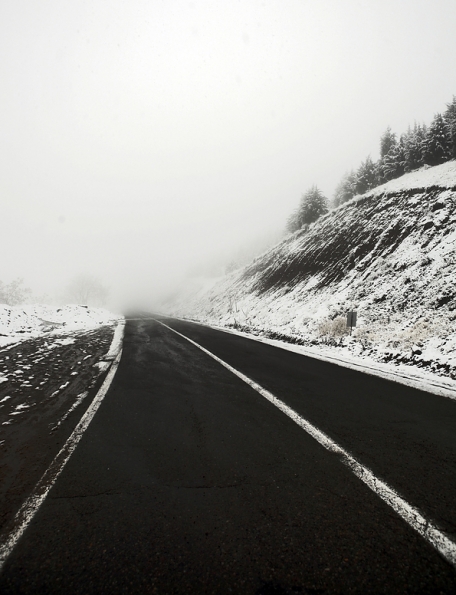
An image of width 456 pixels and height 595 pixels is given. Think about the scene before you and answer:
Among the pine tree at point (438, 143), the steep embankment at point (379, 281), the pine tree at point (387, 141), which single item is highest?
the pine tree at point (387, 141)

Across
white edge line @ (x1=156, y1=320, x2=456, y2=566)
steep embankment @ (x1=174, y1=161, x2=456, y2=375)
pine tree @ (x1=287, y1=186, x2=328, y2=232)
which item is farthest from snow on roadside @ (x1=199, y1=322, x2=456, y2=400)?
pine tree @ (x1=287, y1=186, x2=328, y2=232)

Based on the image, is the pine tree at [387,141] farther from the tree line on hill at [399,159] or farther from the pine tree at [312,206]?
the pine tree at [312,206]

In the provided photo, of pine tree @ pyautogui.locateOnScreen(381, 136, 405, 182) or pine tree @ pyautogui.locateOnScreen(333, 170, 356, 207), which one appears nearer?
pine tree @ pyautogui.locateOnScreen(381, 136, 405, 182)

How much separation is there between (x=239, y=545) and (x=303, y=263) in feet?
86.1

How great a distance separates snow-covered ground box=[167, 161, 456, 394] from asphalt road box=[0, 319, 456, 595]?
4.51 meters

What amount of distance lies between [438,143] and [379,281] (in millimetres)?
23992

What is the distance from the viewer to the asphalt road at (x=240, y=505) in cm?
175

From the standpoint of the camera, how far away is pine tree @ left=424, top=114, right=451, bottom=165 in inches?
1130

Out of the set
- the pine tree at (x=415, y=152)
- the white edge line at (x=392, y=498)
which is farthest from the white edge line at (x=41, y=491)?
the pine tree at (x=415, y=152)

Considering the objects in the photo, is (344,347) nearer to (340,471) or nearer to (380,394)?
(380,394)

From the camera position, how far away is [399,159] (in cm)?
3362

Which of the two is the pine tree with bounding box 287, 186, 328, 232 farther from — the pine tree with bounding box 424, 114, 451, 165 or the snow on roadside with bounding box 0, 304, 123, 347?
the snow on roadside with bounding box 0, 304, 123, 347

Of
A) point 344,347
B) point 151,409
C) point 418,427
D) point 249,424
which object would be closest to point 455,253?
point 344,347

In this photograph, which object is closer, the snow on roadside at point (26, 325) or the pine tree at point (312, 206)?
the snow on roadside at point (26, 325)
